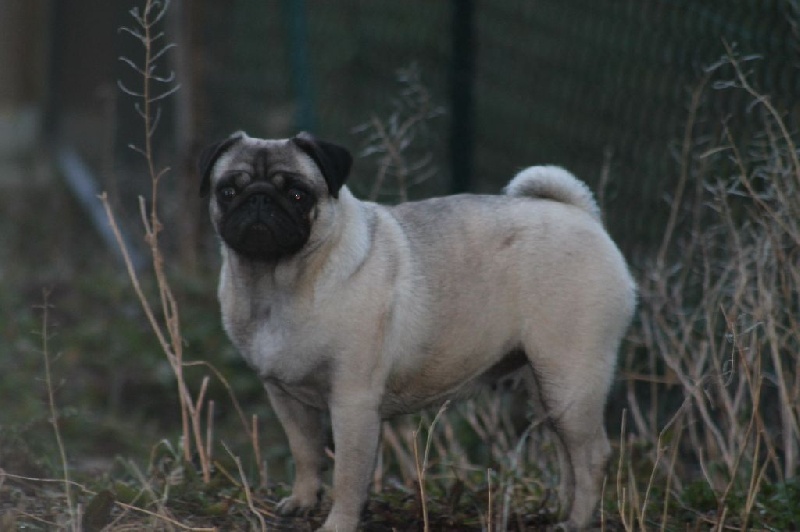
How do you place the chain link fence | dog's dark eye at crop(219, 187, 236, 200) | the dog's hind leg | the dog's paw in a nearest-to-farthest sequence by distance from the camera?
dog's dark eye at crop(219, 187, 236, 200) < the dog's hind leg < the dog's paw < the chain link fence

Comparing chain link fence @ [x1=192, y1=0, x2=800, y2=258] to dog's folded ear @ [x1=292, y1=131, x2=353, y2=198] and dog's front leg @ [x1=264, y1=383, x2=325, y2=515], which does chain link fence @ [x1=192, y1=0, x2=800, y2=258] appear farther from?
dog's front leg @ [x1=264, y1=383, x2=325, y2=515]

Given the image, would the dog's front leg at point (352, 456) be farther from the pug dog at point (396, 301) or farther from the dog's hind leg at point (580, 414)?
the dog's hind leg at point (580, 414)

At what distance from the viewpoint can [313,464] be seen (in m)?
3.86

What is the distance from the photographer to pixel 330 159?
3.55m

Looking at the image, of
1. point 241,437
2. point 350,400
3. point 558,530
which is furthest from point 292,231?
point 241,437

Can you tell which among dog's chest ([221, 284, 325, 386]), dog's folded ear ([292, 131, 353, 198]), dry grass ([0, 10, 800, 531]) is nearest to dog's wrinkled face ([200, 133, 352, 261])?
dog's folded ear ([292, 131, 353, 198])

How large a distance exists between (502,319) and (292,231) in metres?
0.70

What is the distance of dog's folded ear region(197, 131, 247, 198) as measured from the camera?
3645mm

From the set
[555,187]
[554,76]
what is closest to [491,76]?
[554,76]

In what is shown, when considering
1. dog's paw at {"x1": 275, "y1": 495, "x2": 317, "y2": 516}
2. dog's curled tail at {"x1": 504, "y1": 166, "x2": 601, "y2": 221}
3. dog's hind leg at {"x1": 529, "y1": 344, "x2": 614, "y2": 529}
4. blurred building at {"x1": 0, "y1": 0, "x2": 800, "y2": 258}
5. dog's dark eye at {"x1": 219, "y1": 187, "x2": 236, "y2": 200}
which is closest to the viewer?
dog's dark eye at {"x1": 219, "y1": 187, "x2": 236, "y2": 200}

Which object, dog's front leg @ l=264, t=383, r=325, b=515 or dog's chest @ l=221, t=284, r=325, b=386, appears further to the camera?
dog's front leg @ l=264, t=383, r=325, b=515

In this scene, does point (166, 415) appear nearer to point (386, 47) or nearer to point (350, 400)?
point (386, 47)

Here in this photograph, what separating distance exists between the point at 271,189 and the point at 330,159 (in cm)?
18

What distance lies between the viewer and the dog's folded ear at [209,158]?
3.64m
